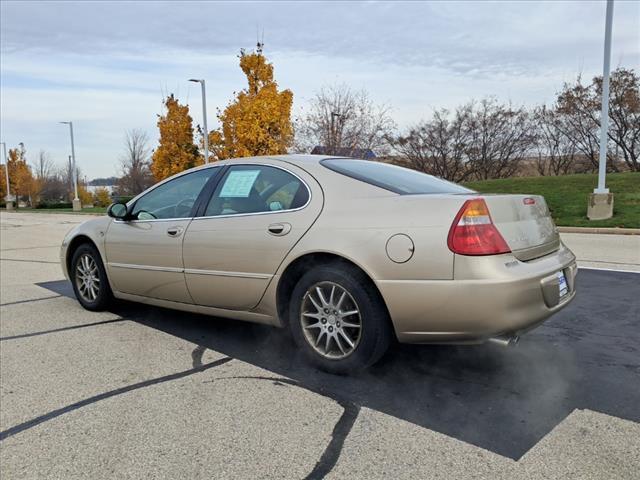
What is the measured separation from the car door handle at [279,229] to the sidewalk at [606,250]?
5494 mm

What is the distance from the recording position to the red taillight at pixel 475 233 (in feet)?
9.43

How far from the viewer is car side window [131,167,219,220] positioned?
4305 millimetres

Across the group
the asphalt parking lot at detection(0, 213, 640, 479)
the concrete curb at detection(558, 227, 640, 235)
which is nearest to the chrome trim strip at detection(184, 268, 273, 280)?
the asphalt parking lot at detection(0, 213, 640, 479)

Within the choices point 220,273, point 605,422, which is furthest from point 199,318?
point 605,422

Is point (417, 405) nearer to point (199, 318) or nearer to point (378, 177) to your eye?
point (378, 177)

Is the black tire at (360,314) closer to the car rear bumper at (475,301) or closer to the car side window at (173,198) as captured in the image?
the car rear bumper at (475,301)

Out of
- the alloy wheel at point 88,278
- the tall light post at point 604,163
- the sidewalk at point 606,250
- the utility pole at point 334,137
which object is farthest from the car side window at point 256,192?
the utility pole at point 334,137

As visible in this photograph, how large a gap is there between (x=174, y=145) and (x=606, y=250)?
23.0 metres

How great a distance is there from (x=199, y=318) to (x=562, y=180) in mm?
18787

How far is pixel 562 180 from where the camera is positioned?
20.1m

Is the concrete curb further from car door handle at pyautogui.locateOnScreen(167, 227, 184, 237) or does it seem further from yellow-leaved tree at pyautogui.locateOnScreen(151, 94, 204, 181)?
yellow-leaved tree at pyautogui.locateOnScreen(151, 94, 204, 181)

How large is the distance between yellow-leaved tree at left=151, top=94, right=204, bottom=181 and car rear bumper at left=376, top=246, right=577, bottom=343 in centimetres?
2562

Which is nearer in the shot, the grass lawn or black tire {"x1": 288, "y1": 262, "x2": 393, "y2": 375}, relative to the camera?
black tire {"x1": 288, "y1": 262, "x2": 393, "y2": 375}

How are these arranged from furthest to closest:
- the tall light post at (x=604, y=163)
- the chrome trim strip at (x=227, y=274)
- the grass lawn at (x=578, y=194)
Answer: the grass lawn at (x=578, y=194), the tall light post at (x=604, y=163), the chrome trim strip at (x=227, y=274)
